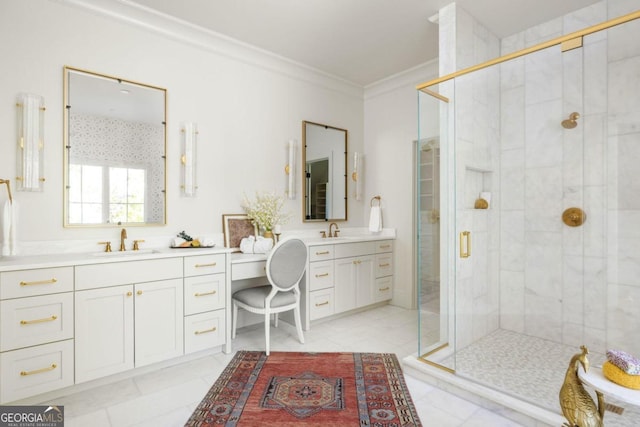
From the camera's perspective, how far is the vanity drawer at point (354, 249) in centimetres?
366

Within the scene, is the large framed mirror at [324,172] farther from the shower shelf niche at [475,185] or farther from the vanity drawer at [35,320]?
the vanity drawer at [35,320]

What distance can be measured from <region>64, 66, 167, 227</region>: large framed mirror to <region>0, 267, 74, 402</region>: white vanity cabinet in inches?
25.4

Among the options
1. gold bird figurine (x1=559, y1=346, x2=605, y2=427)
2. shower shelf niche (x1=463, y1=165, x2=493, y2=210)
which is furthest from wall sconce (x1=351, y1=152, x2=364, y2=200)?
gold bird figurine (x1=559, y1=346, x2=605, y2=427)

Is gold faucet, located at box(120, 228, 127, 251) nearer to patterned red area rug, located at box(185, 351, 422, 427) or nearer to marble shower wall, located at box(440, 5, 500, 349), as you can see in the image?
patterned red area rug, located at box(185, 351, 422, 427)

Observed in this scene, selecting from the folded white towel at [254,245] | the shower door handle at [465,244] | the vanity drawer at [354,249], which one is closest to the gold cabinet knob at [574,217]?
the shower door handle at [465,244]

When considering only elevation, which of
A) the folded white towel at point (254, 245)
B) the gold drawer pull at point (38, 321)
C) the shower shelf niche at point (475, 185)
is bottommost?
the gold drawer pull at point (38, 321)

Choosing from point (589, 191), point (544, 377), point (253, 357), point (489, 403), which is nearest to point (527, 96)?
point (589, 191)

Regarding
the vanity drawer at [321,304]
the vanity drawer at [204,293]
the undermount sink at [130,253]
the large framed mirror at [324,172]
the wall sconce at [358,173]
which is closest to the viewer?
the undermount sink at [130,253]

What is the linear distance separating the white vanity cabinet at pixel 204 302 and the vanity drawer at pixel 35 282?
738 millimetres

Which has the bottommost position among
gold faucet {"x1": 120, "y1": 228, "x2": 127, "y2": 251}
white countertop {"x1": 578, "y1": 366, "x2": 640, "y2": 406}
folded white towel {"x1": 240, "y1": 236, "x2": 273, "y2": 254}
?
white countertop {"x1": 578, "y1": 366, "x2": 640, "y2": 406}

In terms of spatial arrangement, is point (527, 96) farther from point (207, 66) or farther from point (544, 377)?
point (207, 66)

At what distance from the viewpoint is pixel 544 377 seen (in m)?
2.15

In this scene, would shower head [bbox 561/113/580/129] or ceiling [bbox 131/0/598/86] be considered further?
ceiling [bbox 131/0/598/86]

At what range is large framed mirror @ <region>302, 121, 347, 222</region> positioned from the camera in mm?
4055
